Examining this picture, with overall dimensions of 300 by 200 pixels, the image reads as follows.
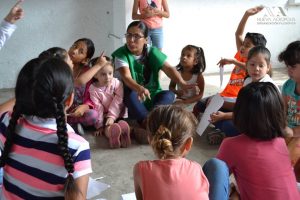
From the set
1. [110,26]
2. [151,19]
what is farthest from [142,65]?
[110,26]

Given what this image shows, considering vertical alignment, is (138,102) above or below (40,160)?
below

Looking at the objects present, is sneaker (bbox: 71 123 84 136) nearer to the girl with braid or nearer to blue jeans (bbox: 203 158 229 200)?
the girl with braid

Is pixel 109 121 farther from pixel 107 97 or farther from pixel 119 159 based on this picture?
pixel 119 159

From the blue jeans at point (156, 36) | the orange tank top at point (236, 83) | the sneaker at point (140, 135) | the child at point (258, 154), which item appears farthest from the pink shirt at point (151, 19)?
the child at point (258, 154)

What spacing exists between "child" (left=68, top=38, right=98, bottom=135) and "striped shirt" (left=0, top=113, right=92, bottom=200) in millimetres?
1396

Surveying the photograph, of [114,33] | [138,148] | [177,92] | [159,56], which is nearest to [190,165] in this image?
[138,148]

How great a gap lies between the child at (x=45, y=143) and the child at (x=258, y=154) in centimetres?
46

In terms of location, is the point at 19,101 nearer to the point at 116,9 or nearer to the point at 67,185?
the point at 67,185

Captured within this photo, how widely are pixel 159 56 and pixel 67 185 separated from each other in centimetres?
168

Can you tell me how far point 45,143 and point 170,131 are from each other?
0.36 metres

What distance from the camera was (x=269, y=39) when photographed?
469 cm

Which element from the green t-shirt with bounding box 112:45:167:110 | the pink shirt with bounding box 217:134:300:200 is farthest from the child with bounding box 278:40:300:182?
the green t-shirt with bounding box 112:45:167:110

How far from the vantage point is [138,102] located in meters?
2.52

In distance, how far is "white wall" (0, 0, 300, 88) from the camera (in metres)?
3.77
